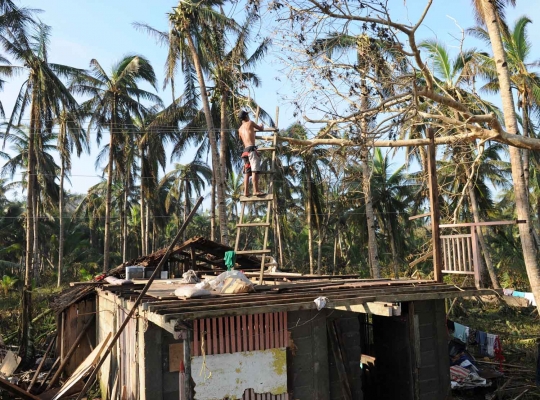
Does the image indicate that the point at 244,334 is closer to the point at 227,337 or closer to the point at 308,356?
the point at 227,337

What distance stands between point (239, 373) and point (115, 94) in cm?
1994

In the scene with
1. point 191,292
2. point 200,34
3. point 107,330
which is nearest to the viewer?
point 191,292

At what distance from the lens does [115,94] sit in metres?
24.0

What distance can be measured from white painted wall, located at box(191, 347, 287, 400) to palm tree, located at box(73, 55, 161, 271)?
58.5 feet

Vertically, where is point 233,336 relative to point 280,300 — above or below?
below

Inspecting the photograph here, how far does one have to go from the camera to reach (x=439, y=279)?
26.8 feet

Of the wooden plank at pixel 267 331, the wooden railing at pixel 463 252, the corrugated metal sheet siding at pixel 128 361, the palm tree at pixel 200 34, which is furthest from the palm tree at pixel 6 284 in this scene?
the wooden railing at pixel 463 252

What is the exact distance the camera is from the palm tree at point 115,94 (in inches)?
942

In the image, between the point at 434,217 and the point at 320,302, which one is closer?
the point at 320,302

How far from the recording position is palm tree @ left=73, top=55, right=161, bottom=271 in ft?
78.5

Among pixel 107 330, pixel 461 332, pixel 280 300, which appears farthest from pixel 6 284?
pixel 280 300

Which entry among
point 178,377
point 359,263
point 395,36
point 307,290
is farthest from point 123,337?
point 359,263

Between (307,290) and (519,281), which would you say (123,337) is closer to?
(307,290)

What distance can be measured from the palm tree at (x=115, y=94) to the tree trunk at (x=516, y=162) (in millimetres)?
17647
